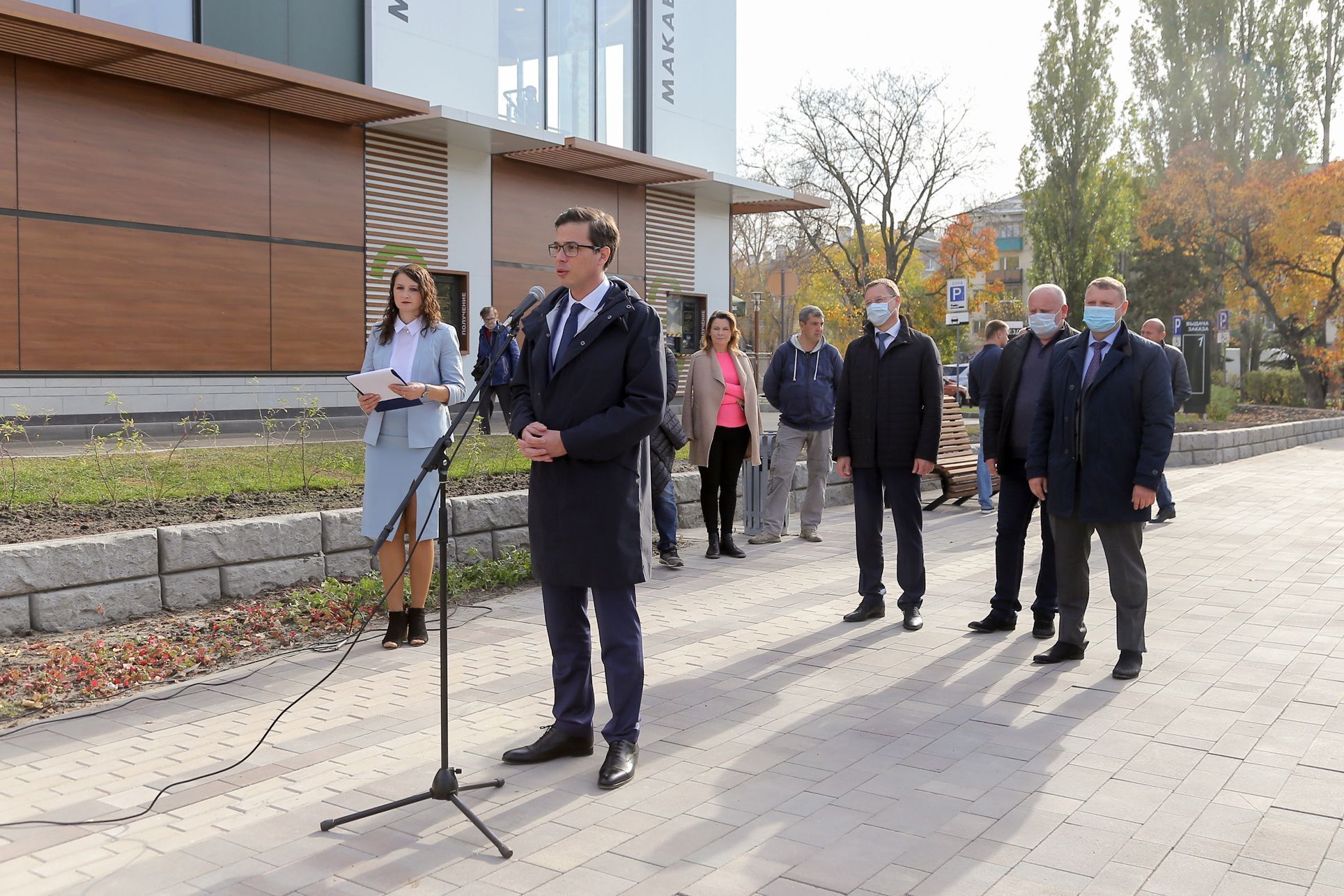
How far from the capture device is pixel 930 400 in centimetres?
705

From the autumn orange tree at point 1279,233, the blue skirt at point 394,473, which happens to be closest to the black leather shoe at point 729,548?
the blue skirt at point 394,473

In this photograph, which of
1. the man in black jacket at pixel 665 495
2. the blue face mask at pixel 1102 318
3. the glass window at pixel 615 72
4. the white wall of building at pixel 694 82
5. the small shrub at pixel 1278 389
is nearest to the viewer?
the blue face mask at pixel 1102 318

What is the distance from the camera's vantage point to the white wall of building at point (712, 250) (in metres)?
27.1

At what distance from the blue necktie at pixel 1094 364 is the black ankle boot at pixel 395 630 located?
12.5 ft

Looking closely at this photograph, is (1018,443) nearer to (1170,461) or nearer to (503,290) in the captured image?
(1170,461)

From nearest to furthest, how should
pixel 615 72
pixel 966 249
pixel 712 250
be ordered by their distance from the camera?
pixel 615 72, pixel 712 250, pixel 966 249

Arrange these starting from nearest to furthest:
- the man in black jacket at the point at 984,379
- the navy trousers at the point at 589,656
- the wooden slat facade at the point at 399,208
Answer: the navy trousers at the point at 589,656 < the man in black jacket at the point at 984,379 < the wooden slat facade at the point at 399,208

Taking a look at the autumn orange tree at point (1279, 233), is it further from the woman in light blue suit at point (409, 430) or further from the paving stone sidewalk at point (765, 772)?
the woman in light blue suit at point (409, 430)

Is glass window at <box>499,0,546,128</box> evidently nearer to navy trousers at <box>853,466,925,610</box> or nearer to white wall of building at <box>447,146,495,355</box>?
white wall of building at <box>447,146,495,355</box>

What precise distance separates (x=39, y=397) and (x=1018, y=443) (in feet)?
41.5

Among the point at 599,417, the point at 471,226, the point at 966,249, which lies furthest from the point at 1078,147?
the point at 599,417

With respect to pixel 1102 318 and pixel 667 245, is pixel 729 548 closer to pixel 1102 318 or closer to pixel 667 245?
pixel 1102 318

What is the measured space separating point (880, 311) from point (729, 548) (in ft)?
10.2

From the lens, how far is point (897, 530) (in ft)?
23.7
